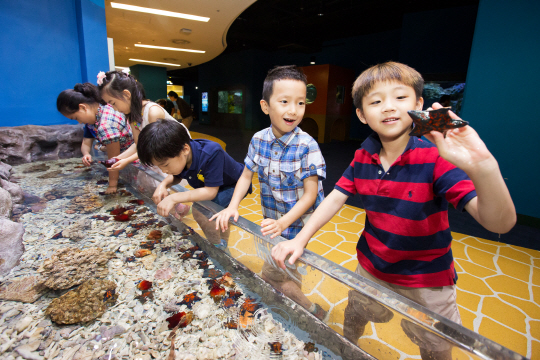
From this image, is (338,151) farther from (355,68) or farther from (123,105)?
(123,105)

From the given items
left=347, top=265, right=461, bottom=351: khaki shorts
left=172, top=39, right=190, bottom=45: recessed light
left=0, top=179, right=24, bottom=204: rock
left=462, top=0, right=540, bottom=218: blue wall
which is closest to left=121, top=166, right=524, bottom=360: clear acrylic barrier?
left=347, top=265, right=461, bottom=351: khaki shorts

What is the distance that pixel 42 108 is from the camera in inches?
147

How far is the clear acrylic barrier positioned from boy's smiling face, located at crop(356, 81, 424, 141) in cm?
50

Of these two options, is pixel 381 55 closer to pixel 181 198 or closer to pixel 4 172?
pixel 181 198

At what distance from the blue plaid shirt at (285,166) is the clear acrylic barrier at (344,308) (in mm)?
269

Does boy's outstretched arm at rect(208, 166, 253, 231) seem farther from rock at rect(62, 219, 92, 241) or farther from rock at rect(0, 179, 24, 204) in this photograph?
rock at rect(0, 179, 24, 204)

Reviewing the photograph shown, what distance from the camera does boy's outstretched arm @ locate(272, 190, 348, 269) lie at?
947 millimetres

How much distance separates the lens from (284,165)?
130 cm

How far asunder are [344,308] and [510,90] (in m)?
3.67

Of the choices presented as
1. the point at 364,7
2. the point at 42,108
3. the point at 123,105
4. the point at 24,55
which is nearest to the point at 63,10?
the point at 24,55

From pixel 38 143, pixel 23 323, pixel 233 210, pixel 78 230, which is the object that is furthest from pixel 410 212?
pixel 38 143

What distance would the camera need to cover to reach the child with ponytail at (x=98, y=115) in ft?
7.64

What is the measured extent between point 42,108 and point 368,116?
4.73 m

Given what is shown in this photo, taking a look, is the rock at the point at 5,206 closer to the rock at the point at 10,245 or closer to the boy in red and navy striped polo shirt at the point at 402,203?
the rock at the point at 10,245
